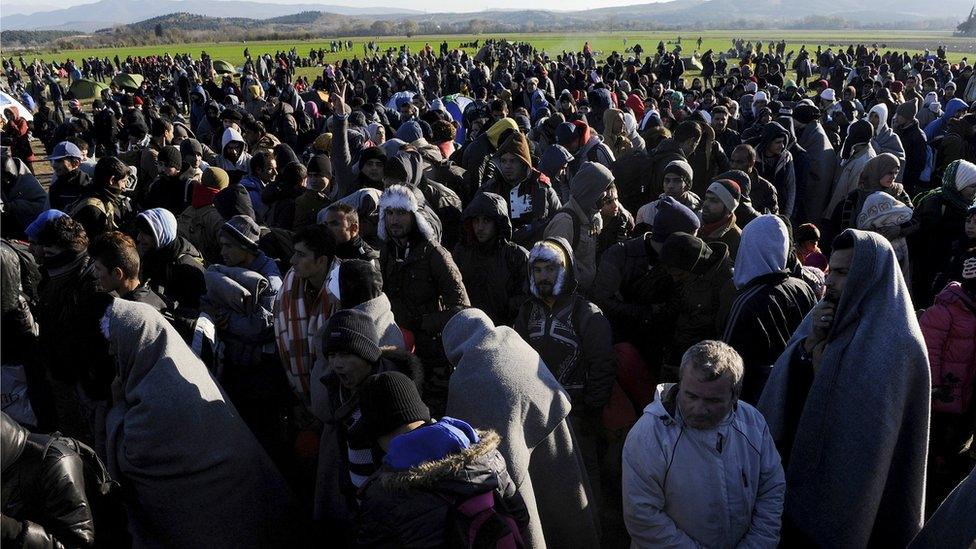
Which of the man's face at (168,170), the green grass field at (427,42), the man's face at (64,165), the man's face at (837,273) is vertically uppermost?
the green grass field at (427,42)

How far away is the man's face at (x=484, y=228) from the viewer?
4.72 metres

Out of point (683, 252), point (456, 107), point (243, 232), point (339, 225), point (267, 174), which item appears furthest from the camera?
point (456, 107)

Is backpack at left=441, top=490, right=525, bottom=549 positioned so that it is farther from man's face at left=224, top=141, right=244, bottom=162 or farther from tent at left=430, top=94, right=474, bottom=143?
tent at left=430, top=94, right=474, bottom=143

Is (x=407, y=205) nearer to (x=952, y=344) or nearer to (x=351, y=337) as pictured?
(x=351, y=337)

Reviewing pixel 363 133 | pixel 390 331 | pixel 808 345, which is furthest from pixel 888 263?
pixel 363 133

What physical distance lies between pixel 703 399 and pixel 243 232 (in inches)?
126

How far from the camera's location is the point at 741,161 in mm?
6637

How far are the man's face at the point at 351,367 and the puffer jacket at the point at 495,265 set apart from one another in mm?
1810

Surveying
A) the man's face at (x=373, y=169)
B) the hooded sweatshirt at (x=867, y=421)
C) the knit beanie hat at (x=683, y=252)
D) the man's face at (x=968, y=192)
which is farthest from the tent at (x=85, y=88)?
the hooded sweatshirt at (x=867, y=421)

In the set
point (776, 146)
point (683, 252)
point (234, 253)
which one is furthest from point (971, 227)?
point (234, 253)

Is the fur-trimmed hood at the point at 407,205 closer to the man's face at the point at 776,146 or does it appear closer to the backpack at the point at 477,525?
the backpack at the point at 477,525

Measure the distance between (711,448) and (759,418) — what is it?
301 mm

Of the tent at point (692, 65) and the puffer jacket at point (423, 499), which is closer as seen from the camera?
the puffer jacket at point (423, 499)

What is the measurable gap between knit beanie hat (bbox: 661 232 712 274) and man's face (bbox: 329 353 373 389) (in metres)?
2.01
